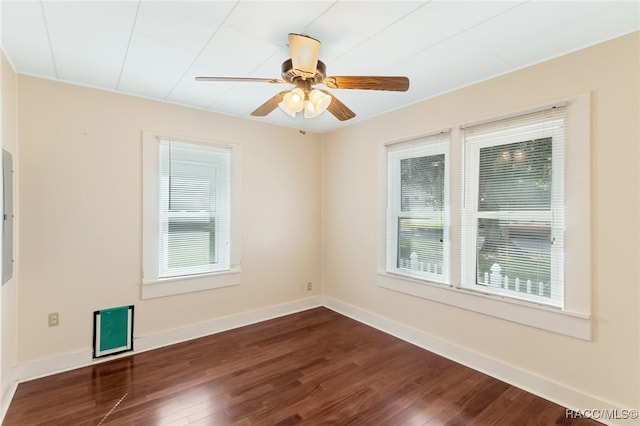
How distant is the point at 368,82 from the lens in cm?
191

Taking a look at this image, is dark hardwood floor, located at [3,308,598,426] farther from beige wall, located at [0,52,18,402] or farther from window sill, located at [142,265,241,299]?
window sill, located at [142,265,241,299]

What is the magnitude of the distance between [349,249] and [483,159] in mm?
1981

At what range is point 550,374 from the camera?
7.41ft

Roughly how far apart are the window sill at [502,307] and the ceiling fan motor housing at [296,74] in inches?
88.0

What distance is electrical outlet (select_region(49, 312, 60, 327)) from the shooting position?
262 cm

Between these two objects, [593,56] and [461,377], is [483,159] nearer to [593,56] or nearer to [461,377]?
[593,56]

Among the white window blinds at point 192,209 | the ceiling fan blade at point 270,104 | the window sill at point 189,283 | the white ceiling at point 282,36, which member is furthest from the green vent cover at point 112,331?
the ceiling fan blade at point 270,104

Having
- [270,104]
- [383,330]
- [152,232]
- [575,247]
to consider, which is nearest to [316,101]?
[270,104]

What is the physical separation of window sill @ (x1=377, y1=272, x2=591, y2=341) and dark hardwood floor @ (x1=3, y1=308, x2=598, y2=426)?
54cm

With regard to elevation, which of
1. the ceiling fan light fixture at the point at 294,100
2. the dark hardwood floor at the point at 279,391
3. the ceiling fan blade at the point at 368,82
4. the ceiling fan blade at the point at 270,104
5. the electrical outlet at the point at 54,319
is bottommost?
the dark hardwood floor at the point at 279,391

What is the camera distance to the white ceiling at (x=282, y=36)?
1.69 m

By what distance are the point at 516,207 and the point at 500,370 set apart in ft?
4.48

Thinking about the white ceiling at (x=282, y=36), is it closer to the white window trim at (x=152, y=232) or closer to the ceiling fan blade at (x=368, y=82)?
the ceiling fan blade at (x=368, y=82)

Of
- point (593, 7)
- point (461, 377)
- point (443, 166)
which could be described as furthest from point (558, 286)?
point (593, 7)
